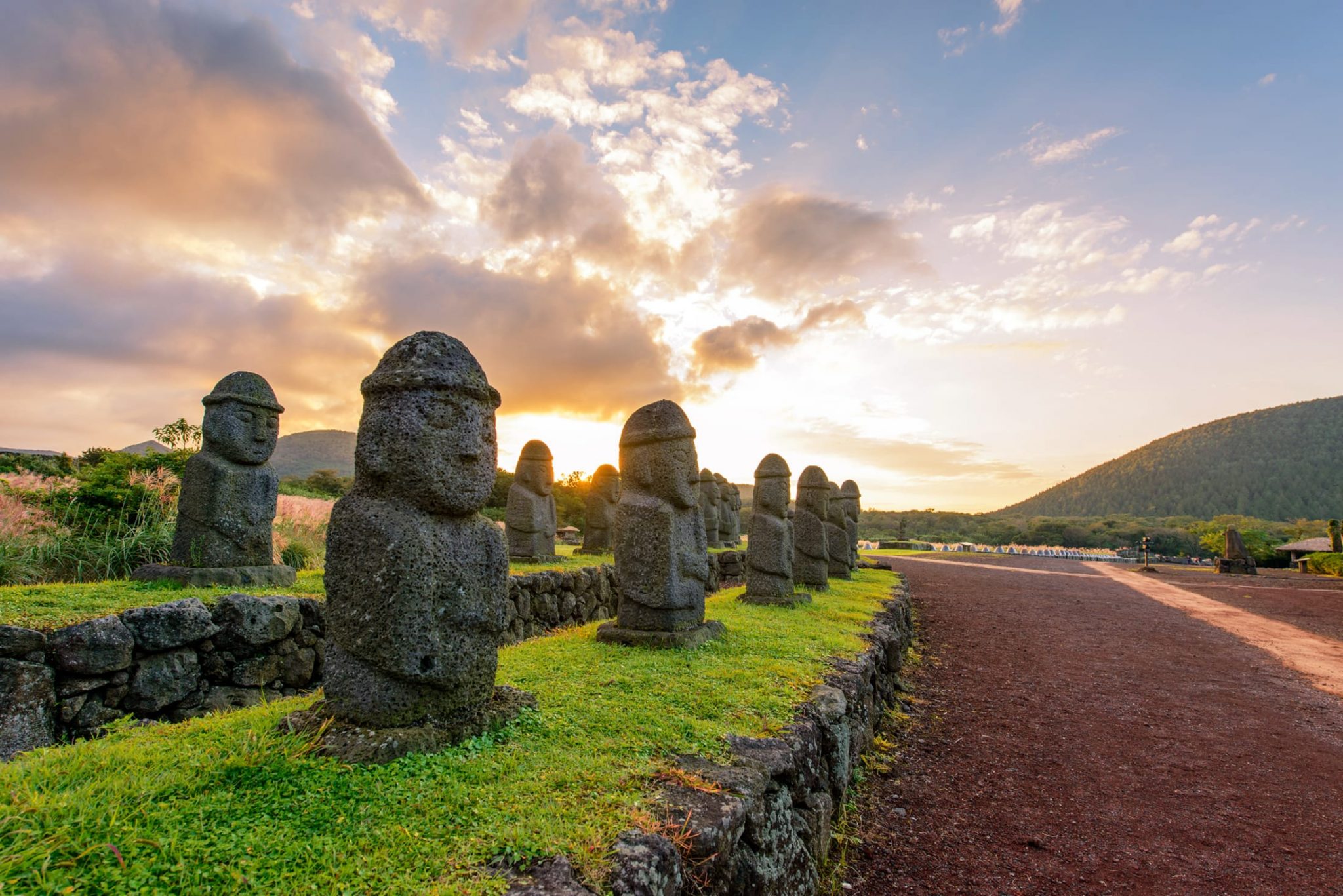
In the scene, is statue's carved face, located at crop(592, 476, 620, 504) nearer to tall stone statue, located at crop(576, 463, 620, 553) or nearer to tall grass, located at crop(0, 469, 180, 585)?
tall stone statue, located at crop(576, 463, 620, 553)

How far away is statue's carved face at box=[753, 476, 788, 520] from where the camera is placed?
10.4 metres

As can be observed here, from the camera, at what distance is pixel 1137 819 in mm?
5461

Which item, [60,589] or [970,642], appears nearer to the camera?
[60,589]

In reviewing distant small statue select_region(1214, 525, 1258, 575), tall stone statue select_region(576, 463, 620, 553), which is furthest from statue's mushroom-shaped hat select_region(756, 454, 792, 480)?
distant small statue select_region(1214, 525, 1258, 575)

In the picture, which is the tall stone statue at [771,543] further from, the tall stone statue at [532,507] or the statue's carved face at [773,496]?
the tall stone statue at [532,507]

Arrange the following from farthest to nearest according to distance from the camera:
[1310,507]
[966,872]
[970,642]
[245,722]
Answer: [1310,507], [970,642], [966,872], [245,722]

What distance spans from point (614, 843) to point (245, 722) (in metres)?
2.38

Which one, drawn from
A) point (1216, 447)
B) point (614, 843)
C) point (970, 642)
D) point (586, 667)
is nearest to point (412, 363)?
point (614, 843)

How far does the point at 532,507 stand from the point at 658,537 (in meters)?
6.62

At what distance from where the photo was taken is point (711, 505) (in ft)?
67.8

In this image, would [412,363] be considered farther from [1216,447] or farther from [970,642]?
[1216,447]

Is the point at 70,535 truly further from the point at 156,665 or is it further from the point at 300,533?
the point at 156,665

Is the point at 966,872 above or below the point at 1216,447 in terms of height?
below

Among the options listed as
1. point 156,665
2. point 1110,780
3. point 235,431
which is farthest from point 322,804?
point 1110,780
